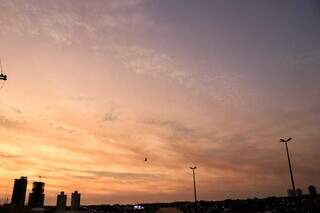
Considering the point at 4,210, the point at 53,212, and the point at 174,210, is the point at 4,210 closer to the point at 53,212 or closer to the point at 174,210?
the point at 53,212

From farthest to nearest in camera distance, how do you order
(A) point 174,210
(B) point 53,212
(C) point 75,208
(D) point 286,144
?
(C) point 75,208 → (B) point 53,212 → (A) point 174,210 → (D) point 286,144

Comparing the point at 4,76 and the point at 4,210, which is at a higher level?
the point at 4,76

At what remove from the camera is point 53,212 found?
13988cm

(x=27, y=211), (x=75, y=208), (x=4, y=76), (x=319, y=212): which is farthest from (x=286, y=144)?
(x=75, y=208)

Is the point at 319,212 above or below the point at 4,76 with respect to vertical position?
below

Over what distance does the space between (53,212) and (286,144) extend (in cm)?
10108

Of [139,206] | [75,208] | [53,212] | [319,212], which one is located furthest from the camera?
[75,208]

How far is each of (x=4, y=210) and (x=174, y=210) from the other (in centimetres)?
6102

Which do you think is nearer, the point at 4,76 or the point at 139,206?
the point at 4,76

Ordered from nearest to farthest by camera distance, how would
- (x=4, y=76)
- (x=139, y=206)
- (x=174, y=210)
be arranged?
(x=4, y=76)
(x=174, y=210)
(x=139, y=206)

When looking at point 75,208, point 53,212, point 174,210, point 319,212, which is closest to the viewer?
point 174,210

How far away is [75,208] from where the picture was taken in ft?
535

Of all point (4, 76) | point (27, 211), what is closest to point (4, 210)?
point (27, 211)

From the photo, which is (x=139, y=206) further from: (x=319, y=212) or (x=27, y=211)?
(x=319, y=212)
